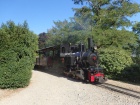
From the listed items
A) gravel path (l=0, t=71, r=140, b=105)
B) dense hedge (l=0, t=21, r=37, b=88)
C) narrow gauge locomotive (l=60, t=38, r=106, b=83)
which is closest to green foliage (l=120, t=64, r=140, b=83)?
narrow gauge locomotive (l=60, t=38, r=106, b=83)

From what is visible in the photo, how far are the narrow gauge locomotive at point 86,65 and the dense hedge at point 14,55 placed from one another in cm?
363

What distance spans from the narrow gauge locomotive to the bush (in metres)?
1.82

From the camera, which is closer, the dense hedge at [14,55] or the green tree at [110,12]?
the dense hedge at [14,55]

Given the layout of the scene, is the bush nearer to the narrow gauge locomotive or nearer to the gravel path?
the narrow gauge locomotive

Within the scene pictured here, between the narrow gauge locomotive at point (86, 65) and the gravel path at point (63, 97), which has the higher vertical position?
the narrow gauge locomotive at point (86, 65)

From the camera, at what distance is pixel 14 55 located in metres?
13.7

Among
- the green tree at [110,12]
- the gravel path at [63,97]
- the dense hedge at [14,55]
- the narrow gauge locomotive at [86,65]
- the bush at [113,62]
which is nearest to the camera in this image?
the gravel path at [63,97]

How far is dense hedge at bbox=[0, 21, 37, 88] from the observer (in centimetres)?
1344

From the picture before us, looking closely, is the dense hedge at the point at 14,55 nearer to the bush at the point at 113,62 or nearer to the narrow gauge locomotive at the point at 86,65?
the narrow gauge locomotive at the point at 86,65

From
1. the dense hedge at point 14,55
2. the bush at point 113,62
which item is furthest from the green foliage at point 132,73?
the dense hedge at point 14,55

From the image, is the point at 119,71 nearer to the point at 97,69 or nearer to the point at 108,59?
the point at 108,59

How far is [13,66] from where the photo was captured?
13.5 m

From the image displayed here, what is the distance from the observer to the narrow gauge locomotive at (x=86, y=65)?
14.9 metres

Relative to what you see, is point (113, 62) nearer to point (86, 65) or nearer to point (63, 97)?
point (86, 65)
